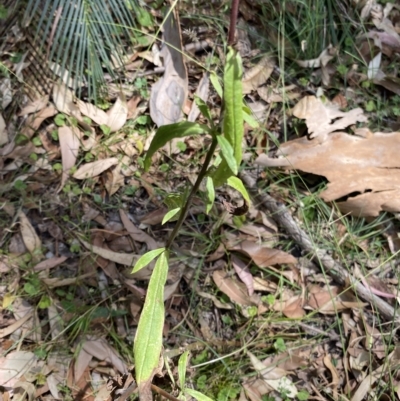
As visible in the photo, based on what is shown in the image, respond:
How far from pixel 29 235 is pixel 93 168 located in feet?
1.11

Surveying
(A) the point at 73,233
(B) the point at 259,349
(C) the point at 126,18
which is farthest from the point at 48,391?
(C) the point at 126,18

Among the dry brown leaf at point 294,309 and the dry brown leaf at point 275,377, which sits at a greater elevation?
the dry brown leaf at point 294,309

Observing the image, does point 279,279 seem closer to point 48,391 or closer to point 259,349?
point 259,349

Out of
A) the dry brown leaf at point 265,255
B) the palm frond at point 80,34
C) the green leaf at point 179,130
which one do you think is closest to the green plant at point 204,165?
the green leaf at point 179,130

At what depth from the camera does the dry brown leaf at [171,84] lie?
199 cm

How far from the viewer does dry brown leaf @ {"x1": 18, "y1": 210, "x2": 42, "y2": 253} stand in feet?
5.78

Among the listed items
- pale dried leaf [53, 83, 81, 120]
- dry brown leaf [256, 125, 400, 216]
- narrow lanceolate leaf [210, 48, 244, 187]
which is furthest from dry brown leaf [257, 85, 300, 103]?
narrow lanceolate leaf [210, 48, 244, 187]

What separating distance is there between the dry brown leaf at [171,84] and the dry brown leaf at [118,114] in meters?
0.11

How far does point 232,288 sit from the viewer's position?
1.74m

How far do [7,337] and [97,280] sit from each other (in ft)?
1.10

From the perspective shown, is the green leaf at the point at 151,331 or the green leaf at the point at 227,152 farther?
the green leaf at the point at 151,331

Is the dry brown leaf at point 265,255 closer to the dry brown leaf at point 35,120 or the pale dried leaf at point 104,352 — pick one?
the pale dried leaf at point 104,352

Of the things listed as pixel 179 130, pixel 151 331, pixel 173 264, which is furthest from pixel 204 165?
pixel 173 264

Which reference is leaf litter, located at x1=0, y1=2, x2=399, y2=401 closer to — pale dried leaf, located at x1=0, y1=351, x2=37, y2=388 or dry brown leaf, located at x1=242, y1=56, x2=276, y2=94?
pale dried leaf, located at x1=0, y1=351, x2=37, y2=388
